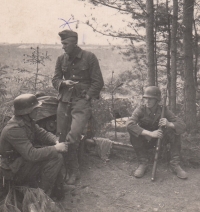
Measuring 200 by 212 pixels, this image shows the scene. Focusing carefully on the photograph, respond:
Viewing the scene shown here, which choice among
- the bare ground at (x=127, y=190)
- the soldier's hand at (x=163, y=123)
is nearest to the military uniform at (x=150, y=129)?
the soldier's hand at (x=163, y=123)

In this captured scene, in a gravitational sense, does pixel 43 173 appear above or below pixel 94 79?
below

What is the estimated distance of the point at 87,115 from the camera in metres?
5.19

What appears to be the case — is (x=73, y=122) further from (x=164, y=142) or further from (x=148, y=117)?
(x=164, y=142)

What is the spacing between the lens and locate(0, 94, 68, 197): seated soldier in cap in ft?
12.5

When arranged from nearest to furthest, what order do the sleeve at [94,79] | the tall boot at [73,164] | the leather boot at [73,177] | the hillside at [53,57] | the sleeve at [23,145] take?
1. the sleeve at [23,145]
2. the leather boot at [73,177]
3. the tall boot at [73,164]
4. the sleeve at [94,79]
5. the hillside at [53,57]

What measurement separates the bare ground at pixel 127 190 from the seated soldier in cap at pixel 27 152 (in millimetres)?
539

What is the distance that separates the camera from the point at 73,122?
5.06 m

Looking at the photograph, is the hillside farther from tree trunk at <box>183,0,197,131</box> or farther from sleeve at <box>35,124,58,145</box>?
sleeve at <box>35,124,58,145</box>

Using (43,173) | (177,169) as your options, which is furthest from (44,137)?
(177,169)

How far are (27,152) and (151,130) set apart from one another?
2.57m

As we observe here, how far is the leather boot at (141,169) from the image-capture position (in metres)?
5.35

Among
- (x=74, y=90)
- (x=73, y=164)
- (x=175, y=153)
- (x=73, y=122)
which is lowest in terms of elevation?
(x=73, y=164)

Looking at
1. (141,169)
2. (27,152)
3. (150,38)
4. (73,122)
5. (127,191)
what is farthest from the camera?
(150,38)

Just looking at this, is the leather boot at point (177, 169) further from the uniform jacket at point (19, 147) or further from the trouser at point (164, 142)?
the uniform jacket at point (19, 147)
